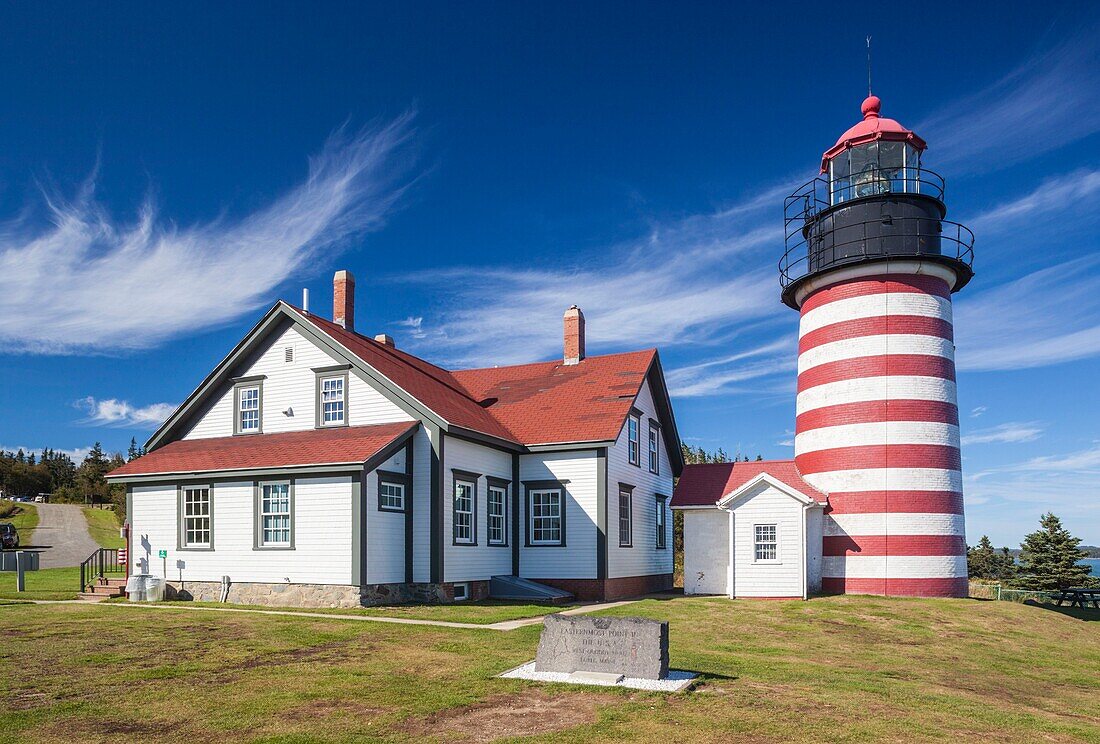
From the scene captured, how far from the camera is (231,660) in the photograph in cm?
1334

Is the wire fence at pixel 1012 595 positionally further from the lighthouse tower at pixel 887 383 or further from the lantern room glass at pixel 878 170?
the lantern room glass at pixel 878 170

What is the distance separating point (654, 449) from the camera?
1230 inches

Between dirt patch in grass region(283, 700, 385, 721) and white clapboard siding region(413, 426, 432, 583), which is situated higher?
white clapboard siding region(413, 426, 432, 583)

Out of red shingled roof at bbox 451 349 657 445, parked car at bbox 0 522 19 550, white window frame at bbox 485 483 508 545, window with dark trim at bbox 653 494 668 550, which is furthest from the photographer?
parked car at bbox 0 522 19 550

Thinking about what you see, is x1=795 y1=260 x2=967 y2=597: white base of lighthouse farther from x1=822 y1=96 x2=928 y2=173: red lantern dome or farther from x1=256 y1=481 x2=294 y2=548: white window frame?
x1=256 y1=481 x2=294 y2=548: white window frame

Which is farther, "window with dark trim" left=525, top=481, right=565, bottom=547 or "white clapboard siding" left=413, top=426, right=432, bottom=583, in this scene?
"window with dark trim" left=525, top=481, right=565, bottom=547

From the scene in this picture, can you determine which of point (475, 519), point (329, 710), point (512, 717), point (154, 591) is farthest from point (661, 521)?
point (329, 710)

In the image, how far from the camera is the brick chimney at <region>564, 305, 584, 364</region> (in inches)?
1249

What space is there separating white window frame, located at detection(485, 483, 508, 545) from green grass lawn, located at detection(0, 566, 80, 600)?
1168cm

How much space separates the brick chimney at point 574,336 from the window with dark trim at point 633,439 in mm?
3854

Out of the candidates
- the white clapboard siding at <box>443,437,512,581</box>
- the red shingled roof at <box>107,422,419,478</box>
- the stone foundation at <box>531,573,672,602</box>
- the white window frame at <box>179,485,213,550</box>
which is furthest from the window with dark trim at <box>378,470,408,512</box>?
the stone foundation at <box>531,573,672,602</box>

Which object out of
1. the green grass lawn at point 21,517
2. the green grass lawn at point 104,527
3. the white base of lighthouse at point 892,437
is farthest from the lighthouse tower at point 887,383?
the green grass lawn at point 21,517

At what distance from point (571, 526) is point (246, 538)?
9263mm

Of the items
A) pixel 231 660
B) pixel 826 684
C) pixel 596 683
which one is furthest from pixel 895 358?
pixel 231 660
